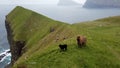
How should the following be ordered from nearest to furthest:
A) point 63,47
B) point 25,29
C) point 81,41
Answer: point 63,47
point 81,41
point 25,29

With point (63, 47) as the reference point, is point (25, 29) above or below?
above

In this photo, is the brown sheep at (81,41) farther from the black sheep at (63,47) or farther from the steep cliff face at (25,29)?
the steep cliff face at (25,29)

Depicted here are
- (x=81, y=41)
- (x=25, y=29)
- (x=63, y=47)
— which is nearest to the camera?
(x=63, y=47)

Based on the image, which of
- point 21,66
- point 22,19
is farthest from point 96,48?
point 22,19

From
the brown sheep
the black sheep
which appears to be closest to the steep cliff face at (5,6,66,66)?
the brown sheep

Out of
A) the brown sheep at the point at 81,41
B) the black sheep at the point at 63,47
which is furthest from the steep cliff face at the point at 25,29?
the black sheep at the point at 63,47

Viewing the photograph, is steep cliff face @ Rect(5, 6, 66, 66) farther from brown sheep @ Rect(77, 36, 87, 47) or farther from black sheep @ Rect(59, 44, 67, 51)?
black sheep @ Rect(59, 44, 67, 51)

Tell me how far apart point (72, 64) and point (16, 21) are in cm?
7553

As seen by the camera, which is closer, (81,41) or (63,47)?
(63,47)

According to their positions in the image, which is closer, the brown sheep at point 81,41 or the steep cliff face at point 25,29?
the brown sheep at point 81,41

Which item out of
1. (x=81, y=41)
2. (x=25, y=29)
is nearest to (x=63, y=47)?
(x=81, y=41)

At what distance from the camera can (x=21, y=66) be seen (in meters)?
26.9

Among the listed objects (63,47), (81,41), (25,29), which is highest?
(25,29)

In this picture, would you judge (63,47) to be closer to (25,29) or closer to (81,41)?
(81,41)
